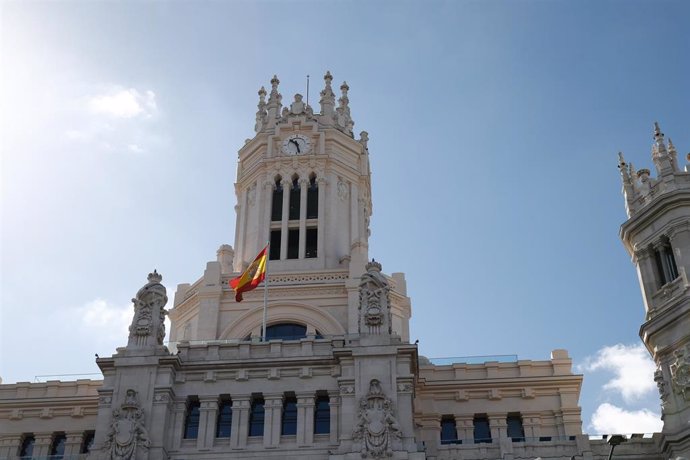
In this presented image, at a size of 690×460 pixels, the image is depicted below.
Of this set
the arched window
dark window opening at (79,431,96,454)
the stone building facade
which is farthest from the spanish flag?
dark window opening at (79,431,96,454)

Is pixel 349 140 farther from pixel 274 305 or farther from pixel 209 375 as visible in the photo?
pixel 209 375

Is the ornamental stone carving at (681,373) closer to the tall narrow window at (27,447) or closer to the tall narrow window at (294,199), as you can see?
the tall narrow window at (294,199)

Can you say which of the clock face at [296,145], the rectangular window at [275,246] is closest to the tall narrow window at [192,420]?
the rectangular window at [275,246]

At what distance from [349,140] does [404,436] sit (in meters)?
34.9

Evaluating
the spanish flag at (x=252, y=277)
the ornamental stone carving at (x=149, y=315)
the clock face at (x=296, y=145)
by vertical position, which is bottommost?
the ornamental stone carving at (x=149, y=315)

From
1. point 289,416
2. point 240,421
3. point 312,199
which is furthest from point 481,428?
point 312,199

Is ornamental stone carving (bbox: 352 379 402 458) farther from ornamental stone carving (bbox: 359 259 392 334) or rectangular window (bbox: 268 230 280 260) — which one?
rectangular window (bbox: 268 230 280 260)

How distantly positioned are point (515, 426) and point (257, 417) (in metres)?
16.4

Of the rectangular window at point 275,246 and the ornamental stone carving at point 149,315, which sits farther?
the rectangular window at point 275,246

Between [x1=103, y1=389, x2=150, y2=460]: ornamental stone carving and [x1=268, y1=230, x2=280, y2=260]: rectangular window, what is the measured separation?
22684 mm

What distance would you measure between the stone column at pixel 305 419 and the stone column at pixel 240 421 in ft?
9.16

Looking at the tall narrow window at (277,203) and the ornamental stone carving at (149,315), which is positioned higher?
the tall narrow window at (277,203)

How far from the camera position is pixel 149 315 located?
53156 millimetres

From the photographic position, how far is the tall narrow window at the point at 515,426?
55969 mm
